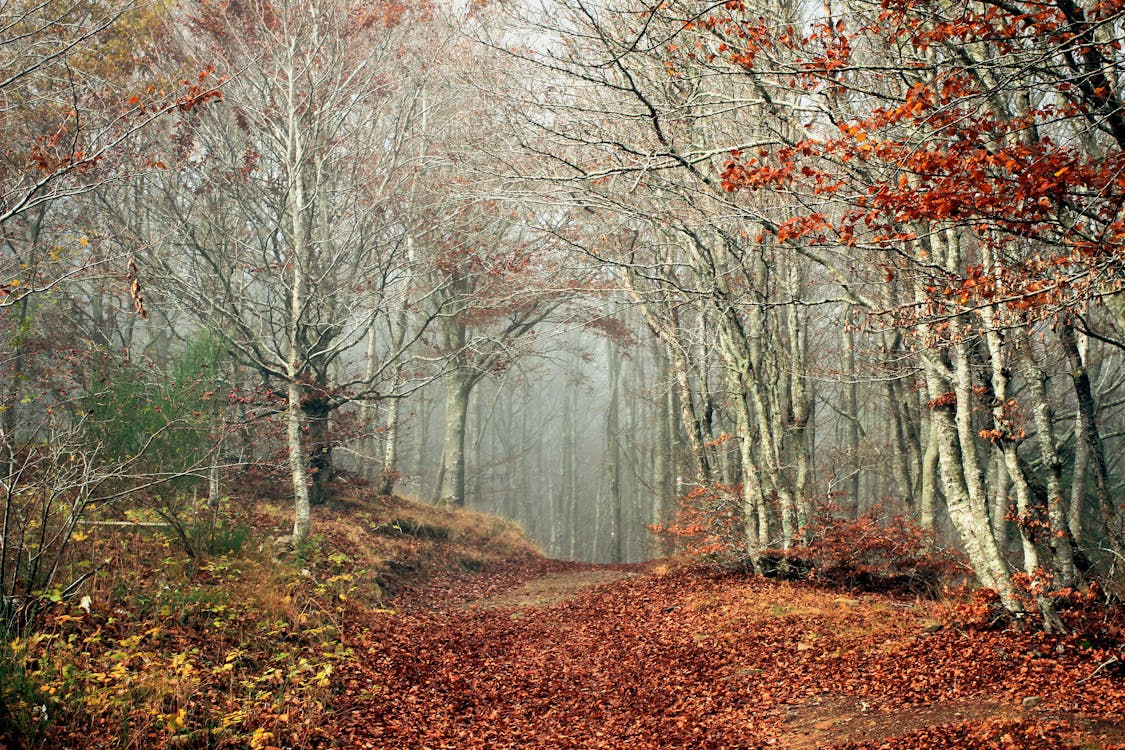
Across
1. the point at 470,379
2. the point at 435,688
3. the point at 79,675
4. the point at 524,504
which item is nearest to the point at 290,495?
the point at 470,379

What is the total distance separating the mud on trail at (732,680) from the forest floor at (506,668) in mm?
24

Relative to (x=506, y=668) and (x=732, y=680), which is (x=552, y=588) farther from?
(x=732, y=680)

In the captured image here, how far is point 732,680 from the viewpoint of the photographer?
7.21m

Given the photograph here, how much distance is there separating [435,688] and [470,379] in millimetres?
13670

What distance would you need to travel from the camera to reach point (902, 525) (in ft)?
34.0

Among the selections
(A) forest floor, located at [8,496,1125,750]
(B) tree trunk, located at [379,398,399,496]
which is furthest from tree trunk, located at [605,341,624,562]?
(A) forest floor, located at [8,496,1125,750]

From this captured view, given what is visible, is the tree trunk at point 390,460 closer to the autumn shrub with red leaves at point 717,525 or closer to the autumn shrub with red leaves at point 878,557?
the autumn shrub with red leaves at point 717,525

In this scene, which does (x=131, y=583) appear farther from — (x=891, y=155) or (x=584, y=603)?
(x=891, y=155)

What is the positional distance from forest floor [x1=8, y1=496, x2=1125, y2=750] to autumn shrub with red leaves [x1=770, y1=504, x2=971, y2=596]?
491 millimetres

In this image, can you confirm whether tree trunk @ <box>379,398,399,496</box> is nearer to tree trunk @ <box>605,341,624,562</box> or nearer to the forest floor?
the forest floor

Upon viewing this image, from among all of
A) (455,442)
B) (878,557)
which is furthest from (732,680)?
(455,442)

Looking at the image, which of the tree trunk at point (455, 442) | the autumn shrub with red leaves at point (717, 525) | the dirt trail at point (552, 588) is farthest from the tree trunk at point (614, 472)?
the autumn shrub with red leaves at point (717, 525)

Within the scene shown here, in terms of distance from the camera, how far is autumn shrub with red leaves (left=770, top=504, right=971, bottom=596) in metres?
10.2

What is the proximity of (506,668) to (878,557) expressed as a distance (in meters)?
5.66
